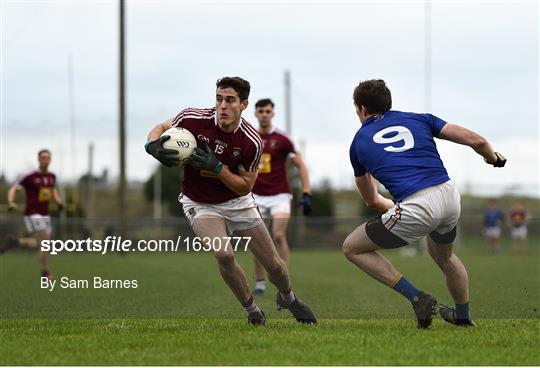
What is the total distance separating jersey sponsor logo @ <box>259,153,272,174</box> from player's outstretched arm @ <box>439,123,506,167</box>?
6.16 metres

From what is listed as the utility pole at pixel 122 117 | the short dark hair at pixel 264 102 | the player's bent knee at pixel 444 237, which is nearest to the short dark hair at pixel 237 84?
the player's bent knee at pixel 444 237

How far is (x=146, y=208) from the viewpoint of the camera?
58.4 metres

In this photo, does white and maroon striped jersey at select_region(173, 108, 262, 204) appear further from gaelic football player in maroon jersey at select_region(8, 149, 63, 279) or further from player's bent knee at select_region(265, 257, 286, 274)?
gaelic football player in maroon jersey at select_region(8, 149, 63, 279)

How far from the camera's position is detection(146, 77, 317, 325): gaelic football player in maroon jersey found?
320 inches

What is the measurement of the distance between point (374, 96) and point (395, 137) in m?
0.38

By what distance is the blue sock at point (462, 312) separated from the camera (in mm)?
8117

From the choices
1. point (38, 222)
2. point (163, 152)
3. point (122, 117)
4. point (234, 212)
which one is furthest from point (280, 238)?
point (122, 117)

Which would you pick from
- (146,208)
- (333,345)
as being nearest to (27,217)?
(333,345)

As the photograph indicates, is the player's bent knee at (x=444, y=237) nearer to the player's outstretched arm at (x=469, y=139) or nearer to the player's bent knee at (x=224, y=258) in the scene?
the player's outstretched arm at (x=469, y=139)

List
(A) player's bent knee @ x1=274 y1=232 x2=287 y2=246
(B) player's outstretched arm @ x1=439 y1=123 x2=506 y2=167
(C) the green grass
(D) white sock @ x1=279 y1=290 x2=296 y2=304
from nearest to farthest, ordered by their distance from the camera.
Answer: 1. (C) the green grass
2. (B) player's outstretched arm @ x1=439 y1=123 x2=506 y2=167
3. (D) white sock @ x1=279 y1=290 x2=296 y2=304
4. (A) player's bent knee @ x1=274 y1=232 x2=287 y2=246

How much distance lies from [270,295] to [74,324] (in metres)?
4.46

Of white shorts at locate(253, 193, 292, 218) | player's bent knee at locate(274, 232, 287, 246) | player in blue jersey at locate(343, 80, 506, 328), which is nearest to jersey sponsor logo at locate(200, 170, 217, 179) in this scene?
player in blue jersey at locate(343, 80, 506, 328)

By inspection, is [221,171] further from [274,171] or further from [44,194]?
[44,194]

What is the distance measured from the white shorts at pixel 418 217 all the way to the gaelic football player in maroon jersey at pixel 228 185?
1.15m
